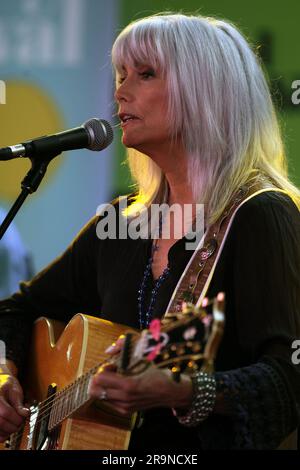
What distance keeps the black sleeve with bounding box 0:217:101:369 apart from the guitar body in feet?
0.98

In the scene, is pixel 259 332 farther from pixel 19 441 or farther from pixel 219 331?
pixel 19 441

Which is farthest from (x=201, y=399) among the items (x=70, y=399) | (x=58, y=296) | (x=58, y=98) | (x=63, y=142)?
(x=58, y=98)

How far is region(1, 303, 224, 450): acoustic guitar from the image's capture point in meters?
1.73

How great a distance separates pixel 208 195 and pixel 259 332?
505mm

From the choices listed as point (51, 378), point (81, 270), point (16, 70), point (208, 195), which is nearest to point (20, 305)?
point (81, 270)

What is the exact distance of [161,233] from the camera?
2732mm

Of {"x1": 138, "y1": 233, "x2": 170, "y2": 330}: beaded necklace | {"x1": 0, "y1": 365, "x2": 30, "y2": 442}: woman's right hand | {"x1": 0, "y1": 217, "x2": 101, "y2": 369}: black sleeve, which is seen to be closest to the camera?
{"x1": 138, "y1": 233, "x2": 170, "y2": 330}: beaded necklace

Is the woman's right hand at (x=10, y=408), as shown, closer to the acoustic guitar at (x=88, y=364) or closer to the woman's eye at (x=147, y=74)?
the acoustic guitar at (x=88, y=364)

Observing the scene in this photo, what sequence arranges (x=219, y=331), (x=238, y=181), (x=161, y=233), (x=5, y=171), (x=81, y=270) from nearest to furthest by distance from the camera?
(x=219, y=331) < (x=238, y=181) < (x=161, y=233) < (x=81, y=270) < (x=5, y=171)

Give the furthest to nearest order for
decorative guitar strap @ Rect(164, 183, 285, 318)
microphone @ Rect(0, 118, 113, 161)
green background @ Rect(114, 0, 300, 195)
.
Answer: green background @ Rect(114, 0, 300, 195)
decorative guitar strap @ Rect(164, 183, 285, 318)
microphone @ Rect(0, 118, 113, 161)

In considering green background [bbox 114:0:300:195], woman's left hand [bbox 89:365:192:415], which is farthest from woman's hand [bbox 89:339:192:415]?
green background [bbox 114:0:300:195]

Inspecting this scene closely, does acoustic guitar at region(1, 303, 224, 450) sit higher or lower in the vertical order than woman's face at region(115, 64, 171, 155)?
lower

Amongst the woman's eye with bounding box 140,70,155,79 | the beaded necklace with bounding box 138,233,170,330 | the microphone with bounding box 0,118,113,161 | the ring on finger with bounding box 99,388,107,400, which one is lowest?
the beaded necklace with bounding box 138,233,170,330

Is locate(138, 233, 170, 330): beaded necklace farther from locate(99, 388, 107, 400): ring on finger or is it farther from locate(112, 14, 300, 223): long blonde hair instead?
locate(99, 388, 107, 400): ring on finger
